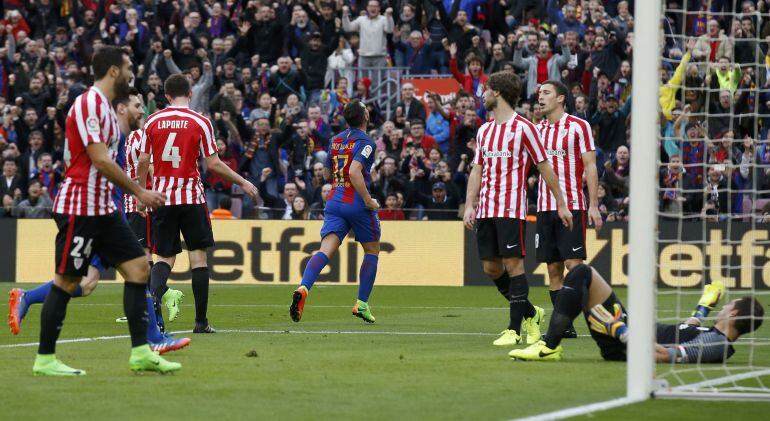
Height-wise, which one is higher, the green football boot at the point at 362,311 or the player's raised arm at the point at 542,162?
the player's raised arm at the point at 542,162

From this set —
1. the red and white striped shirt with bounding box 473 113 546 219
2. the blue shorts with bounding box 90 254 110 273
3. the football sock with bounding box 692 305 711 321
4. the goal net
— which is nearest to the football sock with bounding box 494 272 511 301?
the red and white striped shirt with bounding box 473 113 546 219

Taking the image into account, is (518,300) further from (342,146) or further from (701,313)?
(342,146)

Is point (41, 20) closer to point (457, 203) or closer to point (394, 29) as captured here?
point (394, 29)

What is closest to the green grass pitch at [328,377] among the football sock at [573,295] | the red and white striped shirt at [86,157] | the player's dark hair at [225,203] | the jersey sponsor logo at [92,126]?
the football sock at [573,295]

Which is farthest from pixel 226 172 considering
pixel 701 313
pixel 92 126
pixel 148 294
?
pixel 701 313

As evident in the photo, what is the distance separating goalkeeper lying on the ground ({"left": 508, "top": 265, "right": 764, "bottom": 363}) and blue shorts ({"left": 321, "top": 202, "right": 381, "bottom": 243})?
4.52 meters

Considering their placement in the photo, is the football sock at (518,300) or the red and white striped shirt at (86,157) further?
the football sock at (518,300)

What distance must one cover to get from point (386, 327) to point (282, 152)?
36.3 feet

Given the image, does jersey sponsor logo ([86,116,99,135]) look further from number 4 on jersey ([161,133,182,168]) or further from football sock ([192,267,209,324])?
football sock ([192,267,209,324])

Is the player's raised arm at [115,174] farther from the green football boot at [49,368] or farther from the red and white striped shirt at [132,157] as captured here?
the red and white striped shirt at [132,157]

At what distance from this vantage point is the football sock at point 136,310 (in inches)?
322

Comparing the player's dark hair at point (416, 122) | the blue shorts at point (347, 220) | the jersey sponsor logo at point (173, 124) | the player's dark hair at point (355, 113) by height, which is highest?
the player's dark hair at point (416, 122)

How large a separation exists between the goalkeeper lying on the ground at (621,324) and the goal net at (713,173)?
0.02 m

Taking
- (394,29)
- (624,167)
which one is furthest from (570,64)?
(394,29)
